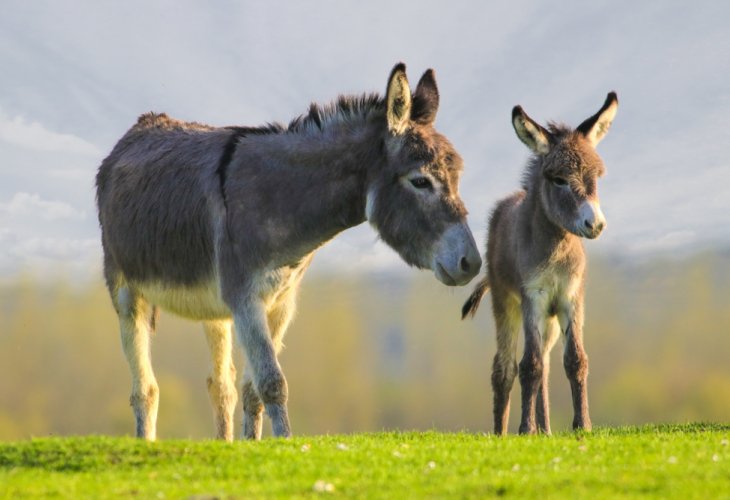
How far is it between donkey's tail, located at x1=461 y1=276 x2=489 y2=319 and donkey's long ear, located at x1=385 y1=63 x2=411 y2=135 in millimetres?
6489

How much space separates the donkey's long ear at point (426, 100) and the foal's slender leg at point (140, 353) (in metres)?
5.05

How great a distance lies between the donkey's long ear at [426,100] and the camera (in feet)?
34.4

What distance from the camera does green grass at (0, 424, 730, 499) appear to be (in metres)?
8.23

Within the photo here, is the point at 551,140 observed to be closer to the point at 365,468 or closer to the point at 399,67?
the point at 399,67

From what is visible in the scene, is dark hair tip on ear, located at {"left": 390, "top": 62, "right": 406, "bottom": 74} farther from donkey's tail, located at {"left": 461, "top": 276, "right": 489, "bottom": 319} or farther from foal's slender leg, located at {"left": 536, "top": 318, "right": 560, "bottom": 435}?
donkey's tail, located at {"left": 461, "top": 276, "right": 489, "bottom": 319}

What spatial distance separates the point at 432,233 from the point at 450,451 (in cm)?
249

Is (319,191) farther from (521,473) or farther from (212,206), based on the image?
(521,473)

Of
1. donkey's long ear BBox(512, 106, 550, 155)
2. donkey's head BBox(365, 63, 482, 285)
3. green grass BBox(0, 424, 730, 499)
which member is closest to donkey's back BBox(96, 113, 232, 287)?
donkey's head BBox(365, 63, 482, 285)

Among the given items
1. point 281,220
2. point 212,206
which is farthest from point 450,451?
point 212,206

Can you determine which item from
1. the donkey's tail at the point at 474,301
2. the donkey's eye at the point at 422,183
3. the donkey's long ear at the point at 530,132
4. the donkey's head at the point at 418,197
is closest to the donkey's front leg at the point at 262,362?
the donkey's head at the point at 418,197

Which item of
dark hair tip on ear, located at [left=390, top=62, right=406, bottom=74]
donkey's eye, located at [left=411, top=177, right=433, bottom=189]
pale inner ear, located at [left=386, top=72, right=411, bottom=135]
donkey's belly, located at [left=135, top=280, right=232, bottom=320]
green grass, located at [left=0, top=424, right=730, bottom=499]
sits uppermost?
dark hair tip on ear, located at [left=390, top=62, right=406, bottom=74]

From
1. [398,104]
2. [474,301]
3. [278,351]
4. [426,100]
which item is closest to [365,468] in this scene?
[278,351]

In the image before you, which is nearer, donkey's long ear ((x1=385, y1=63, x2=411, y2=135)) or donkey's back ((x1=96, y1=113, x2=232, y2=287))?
donkey's long ear ((x1=385, y1=63, x2=411, y2=135))

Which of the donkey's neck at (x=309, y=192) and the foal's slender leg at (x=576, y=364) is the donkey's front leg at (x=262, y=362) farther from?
the foal's slender leg at (x=576, y=364)
